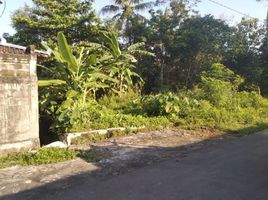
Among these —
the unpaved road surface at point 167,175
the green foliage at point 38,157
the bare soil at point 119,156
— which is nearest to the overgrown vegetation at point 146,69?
the bare soil at point 119,156

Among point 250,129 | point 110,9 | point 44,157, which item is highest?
point 110,9

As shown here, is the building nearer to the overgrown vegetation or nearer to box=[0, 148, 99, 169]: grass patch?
box=[0, 148, 99, 169]: grass patch

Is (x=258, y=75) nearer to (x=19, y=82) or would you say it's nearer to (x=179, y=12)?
(x=179, y=12)

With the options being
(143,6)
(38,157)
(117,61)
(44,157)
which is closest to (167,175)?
(44,157)

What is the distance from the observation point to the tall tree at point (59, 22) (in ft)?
58.7

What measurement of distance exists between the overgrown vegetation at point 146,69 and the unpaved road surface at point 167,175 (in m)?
2.22

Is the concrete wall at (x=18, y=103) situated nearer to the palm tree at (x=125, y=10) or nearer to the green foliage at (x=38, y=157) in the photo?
the green foliage at (x=38, y=157)

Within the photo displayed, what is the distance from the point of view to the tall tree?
58.7ft

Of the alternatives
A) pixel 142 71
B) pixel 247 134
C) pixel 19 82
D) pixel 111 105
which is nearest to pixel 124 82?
pixel 111 105

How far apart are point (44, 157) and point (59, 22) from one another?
12.2 metres

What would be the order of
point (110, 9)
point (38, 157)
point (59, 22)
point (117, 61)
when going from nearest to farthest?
point (38, 157) < point (117, 61) < point (59, 22) < point (110, 9)

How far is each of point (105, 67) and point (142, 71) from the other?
774 cm

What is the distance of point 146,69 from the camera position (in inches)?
830

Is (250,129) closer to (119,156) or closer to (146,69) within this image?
(119,156)
